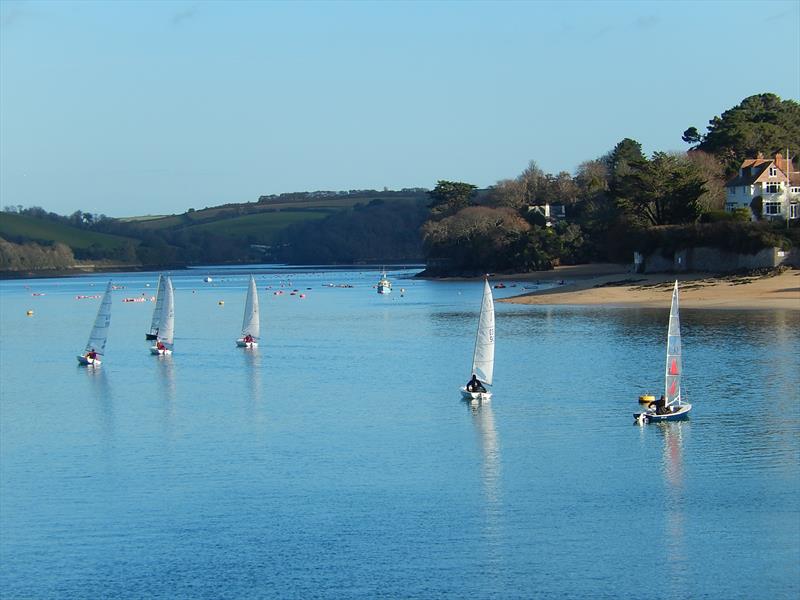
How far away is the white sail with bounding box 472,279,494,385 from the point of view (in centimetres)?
4447

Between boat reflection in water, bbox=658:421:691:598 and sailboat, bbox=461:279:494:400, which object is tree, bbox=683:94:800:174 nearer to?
sailboat, bbox=461:279:494:400

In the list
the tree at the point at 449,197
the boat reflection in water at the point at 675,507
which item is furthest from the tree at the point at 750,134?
the boat reflection in water at the point at 675,507

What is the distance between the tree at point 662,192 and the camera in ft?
333

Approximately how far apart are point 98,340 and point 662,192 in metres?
56.5

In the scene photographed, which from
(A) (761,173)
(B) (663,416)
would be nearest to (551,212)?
(A) (761,173)

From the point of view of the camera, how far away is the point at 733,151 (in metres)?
120

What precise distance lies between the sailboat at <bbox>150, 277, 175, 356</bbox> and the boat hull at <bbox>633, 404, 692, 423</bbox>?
113 feet

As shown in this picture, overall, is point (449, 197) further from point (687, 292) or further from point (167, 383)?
point (167, 383)

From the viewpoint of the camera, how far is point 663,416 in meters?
38.2


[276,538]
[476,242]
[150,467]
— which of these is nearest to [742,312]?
[150,467]

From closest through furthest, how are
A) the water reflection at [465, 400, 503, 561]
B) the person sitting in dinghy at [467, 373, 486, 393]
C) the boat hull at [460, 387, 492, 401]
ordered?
1. the water reflection at [465, 400, 503, 561]
2. the boat hull at [460, 387, 492, 401]
3. the person sitting in dinghy at [467, 373, 486, 393]

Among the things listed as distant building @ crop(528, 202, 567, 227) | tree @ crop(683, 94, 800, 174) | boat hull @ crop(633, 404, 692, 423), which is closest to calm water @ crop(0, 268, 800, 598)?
boat hull @ crop(633, 404, 692, 423)

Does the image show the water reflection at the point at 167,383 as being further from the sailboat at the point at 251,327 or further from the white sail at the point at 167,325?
the sailboat at the point at 251,327

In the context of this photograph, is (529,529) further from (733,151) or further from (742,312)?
(733,151)
